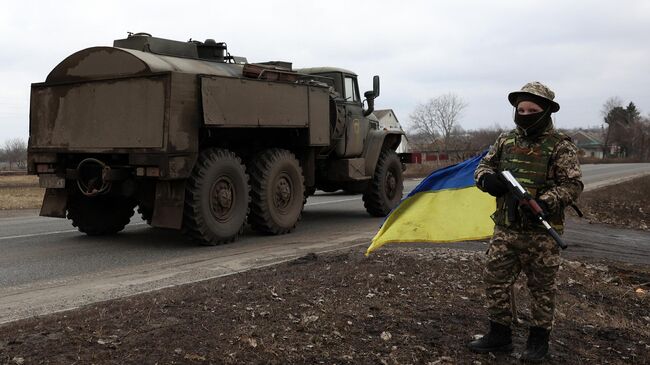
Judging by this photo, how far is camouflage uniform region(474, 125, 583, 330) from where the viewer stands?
3824 mm

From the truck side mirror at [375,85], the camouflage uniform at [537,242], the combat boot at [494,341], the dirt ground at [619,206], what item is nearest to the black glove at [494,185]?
the camouflage uniform at [537,242]

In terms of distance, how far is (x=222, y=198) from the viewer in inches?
334

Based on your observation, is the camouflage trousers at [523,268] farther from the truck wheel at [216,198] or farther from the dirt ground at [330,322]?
the truck wheel at [216,198]

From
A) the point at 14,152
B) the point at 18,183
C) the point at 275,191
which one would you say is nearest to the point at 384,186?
the point at 275,191

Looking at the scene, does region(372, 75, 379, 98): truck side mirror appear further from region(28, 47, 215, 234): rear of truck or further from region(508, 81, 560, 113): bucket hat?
region(508, 81, 560, 113): bucket hat

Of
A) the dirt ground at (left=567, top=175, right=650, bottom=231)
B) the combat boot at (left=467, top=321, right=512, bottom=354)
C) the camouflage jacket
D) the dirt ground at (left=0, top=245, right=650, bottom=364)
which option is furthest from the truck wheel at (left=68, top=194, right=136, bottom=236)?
the dirt ground at (left=567, top=175, right=650, bottom=231)

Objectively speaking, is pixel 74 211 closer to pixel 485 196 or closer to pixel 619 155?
pixel 485 196

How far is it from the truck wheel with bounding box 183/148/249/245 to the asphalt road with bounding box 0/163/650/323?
24 centimetres

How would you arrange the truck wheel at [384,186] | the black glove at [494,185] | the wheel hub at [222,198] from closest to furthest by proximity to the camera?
the black glove at [494,185], the wheel hub at [222,198], the truck wheel at [384,186]

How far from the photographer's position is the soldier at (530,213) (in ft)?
12.6

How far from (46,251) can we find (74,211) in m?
1.19

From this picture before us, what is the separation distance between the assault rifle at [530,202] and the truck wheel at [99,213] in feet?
22.8

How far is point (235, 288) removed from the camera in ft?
17.9

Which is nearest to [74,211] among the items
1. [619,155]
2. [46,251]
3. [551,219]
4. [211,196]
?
[46,251]
